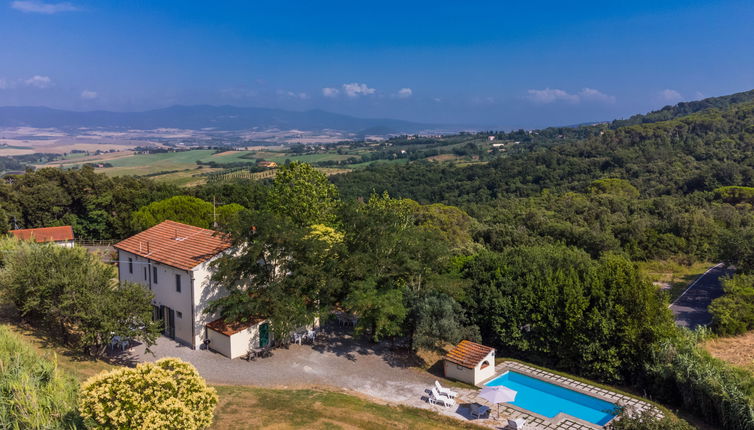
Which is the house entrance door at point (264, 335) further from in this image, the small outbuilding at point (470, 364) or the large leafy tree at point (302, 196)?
the small outbuilding at point (470, 364)

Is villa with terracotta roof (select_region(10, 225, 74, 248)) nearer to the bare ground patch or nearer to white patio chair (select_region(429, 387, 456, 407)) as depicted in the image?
white patio chair (select_region(429, 387, 456, 407))

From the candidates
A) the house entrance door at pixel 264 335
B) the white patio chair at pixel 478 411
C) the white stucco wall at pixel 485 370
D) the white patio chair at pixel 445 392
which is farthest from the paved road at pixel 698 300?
the house entrance door at pixel 264 335

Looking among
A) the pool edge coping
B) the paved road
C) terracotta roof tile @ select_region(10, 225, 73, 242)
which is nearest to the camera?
the pool edge coping

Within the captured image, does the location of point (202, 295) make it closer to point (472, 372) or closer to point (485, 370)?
point (472, 372)

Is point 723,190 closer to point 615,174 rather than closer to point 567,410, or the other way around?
point 615,174

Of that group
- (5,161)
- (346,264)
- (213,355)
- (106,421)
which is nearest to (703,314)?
(346,264)

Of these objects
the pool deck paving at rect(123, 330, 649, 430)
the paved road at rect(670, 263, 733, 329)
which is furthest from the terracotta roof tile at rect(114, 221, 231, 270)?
the paved road at rect(670, 263, 733, 329)
